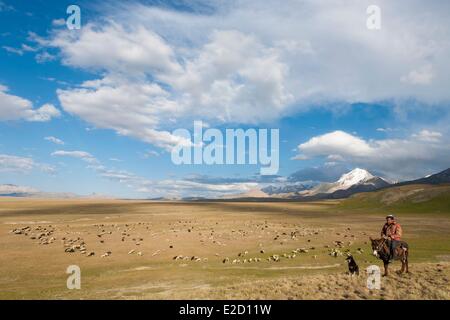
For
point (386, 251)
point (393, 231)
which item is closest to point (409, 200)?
point (393, 231)

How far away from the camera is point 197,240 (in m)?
46.9

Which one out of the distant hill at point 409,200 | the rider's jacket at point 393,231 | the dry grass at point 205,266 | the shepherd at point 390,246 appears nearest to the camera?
the dry grass at point 205,266

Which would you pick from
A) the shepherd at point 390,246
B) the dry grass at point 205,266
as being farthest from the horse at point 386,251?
the dry grass at point 205,266

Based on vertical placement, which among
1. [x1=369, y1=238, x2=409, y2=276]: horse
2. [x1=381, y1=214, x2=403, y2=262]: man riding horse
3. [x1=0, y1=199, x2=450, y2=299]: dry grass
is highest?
[x1=381, y1=214, x2=403, y2=262]: man riding horse

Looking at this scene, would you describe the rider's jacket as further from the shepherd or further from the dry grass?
the dry grass

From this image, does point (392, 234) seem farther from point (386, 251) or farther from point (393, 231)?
point (386, 251)

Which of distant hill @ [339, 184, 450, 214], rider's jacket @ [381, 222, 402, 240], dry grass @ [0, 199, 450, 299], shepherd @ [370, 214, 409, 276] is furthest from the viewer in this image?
distant hill @ [339, 184, 450, 214]

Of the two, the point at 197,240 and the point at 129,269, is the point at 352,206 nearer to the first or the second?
the point at 197,240

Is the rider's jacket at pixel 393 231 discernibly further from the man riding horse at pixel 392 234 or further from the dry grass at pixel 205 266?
the dry grass at pixel 205 266

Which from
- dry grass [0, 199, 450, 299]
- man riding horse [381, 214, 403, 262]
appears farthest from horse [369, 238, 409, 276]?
dry grass [0, 199, 450, 299]

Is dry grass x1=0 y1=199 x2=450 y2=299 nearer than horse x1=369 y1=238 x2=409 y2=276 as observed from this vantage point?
Yes

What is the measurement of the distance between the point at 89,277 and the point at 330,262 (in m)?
21.0

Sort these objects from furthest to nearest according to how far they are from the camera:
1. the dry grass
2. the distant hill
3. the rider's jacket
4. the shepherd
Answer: the distant hill < the rider's jacket < the shepherd < the dry grass
